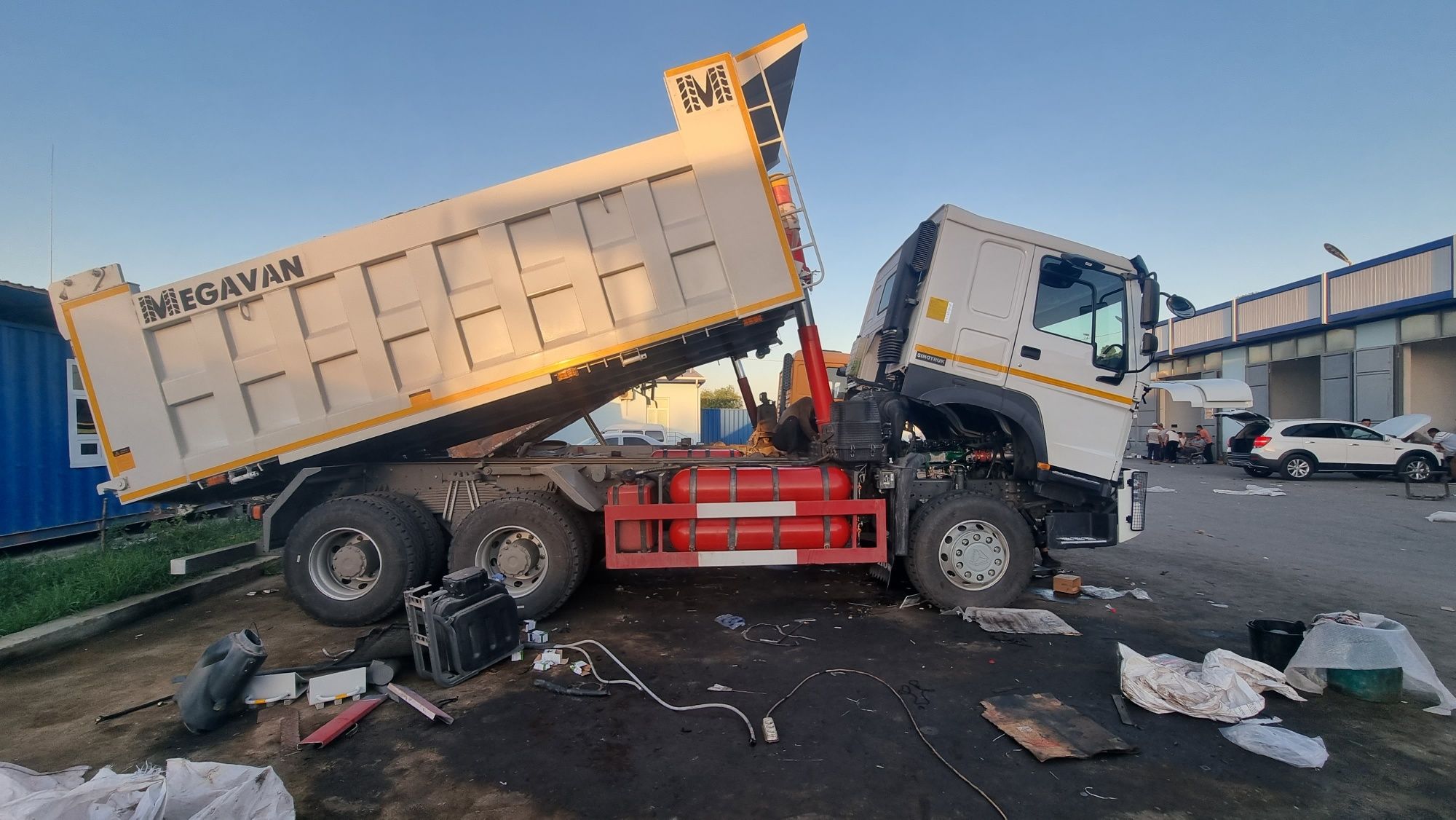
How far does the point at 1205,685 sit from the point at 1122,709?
19.8 inches

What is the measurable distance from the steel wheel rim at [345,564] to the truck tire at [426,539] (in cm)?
31

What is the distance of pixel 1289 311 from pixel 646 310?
26.1 m

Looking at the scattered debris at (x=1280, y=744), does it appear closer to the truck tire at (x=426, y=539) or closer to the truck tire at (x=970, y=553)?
the truck tire at (x=970, y=553)

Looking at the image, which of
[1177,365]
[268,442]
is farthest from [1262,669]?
[1177,365]

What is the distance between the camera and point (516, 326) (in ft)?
16.4

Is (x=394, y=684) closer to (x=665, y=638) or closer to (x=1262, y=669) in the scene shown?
(x=665, y=638)

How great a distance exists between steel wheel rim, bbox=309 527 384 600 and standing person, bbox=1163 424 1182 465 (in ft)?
87.1

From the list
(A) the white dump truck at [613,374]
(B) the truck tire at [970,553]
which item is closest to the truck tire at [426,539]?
(A) the white dump truck at [613,374]

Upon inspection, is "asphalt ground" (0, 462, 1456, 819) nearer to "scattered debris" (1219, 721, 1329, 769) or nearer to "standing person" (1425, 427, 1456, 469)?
"scattered debris" (1219, 721, 1329, 769)

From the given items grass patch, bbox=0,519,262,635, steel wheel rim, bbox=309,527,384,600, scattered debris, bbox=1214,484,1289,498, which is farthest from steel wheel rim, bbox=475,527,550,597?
scattered debris, bbox=1214,484,1289,498

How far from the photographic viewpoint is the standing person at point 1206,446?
75.3 feet

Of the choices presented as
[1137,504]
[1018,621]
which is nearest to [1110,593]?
[1137,504]

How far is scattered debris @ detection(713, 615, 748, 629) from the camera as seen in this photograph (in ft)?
16.9

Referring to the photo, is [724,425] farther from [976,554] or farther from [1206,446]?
[976,554]
